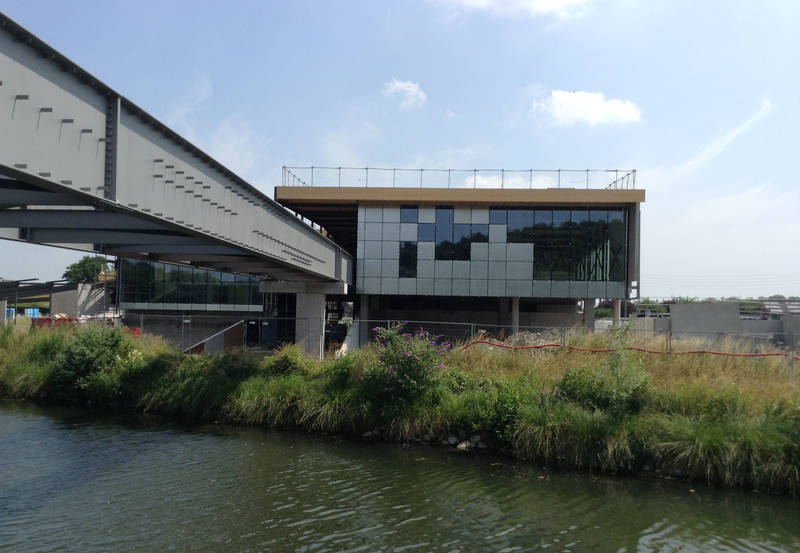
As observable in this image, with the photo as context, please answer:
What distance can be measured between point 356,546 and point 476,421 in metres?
6.64

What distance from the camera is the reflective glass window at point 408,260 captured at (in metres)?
32.8

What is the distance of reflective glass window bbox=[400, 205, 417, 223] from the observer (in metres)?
32.9

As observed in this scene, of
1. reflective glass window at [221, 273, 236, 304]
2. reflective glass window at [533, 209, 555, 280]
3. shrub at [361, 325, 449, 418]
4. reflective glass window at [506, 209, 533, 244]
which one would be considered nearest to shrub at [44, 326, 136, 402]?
shrub at [361, 325, 449, 418]

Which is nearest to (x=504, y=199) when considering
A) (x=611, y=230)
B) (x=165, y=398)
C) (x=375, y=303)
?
(x=611, y=230)

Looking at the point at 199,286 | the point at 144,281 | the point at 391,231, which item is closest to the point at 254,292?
the point at 199,286

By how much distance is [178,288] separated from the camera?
38.1 meters

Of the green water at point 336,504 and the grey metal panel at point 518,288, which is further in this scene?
the grey metal panel at point 518,288

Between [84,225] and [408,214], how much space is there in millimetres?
22350

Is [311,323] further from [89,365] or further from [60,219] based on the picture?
[60,219]

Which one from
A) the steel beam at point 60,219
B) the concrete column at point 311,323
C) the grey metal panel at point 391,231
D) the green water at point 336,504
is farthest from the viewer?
the grey metal panel at point 391,231

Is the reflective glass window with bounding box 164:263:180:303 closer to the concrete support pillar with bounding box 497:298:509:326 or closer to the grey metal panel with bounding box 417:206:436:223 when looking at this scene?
the grey metal panel with bounding box 417:206:436:223

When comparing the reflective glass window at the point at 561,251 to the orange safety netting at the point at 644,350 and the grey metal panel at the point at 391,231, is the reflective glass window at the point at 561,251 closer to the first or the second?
the grey metal panel at the point at 391,231

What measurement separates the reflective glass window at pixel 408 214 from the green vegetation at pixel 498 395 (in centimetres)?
1626

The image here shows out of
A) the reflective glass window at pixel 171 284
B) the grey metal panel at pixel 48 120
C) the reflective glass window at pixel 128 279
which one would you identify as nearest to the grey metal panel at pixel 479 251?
the reflective glass window at pixel 171 284
